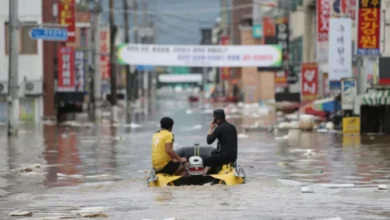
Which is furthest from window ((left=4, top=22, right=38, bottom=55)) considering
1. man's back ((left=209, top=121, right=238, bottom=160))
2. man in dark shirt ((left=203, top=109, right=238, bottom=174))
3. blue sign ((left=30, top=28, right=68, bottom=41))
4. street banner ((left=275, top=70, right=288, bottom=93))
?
man's back ((left=209, top=121, right=238, bottom=160))

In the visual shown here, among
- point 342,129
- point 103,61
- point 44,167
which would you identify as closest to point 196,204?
point 44,167

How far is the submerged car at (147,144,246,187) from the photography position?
19.0m

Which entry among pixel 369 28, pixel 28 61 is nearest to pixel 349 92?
pixel 369 28

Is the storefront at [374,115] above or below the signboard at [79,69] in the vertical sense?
below

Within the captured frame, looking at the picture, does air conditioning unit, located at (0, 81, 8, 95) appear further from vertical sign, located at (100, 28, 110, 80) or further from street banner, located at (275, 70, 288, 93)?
vertical sign, located at (100, 28, 110, 80)

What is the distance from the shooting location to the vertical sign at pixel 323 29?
52.3 metres

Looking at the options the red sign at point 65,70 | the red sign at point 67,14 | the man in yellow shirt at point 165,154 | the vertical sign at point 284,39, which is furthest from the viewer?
the vertical sign at point 284,39

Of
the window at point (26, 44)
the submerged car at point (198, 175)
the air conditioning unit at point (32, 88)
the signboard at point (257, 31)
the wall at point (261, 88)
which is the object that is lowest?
the wall at point (261, 88)

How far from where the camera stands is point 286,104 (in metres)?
72.9

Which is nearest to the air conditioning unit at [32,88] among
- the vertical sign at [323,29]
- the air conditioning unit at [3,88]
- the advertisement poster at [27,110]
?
the advertisement poster at [27,110]

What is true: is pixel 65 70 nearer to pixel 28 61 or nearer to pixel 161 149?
pixel 28 61

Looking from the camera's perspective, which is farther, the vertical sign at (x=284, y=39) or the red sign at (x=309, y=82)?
the vertical sign at (x=284, y=39)

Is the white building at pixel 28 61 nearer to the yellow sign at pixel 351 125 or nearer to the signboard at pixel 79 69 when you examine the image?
the signboard at pixel 79 69

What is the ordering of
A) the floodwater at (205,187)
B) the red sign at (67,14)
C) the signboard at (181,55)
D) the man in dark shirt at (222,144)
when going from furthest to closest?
1. the signboard at (181,55)
2. the red sign at (67,14)
3. the man in dark shirt at (222,144)
4. the floodwater at (205,187)
